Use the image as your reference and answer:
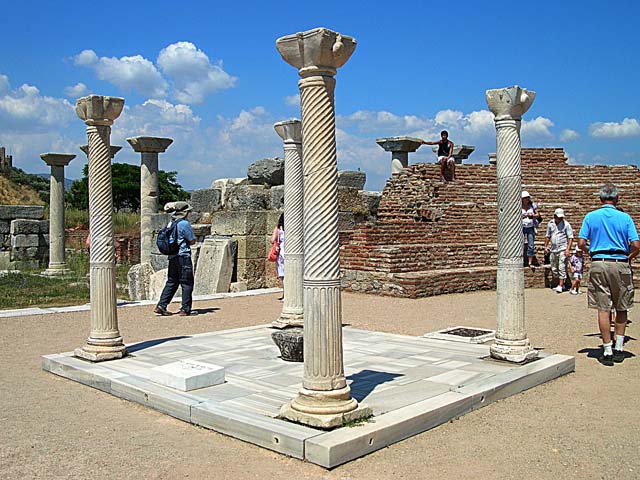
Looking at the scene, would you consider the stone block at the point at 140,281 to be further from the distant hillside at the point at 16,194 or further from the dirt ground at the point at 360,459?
the distant hillside at the point at 16,194

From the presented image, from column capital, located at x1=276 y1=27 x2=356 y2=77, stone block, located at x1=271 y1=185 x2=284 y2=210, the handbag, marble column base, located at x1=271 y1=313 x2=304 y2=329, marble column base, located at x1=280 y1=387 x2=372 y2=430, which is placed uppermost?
column capital, located at x1=276 y1=27 x2=356 y2=77

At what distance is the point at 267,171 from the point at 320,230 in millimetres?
11909

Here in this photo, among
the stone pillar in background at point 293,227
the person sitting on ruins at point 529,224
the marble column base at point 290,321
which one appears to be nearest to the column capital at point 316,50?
→ the stone pillar in background at point 293,227

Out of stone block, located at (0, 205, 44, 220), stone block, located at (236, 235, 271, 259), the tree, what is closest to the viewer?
stone block, located at (236, 235, 271, 259)

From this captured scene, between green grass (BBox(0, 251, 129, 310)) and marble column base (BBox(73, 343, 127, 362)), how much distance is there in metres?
6.38

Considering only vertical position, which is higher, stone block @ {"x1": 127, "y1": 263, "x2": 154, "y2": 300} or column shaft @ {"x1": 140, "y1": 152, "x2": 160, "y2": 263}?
column shaft @ {"x1": 140, "y1": 152, "x2": 160, "y2": 263}

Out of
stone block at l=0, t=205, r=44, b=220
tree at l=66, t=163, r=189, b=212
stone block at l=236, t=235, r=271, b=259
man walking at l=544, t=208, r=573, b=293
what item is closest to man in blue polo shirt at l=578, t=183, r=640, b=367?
man walking at l=544, t=208, r=573, b=293

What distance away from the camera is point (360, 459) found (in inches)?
193

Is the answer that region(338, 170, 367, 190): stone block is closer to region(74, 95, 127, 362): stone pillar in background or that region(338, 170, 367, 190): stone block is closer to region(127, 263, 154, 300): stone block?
region(127, 263, 154, 300): stone block

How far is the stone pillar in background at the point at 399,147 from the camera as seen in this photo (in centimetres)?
2145

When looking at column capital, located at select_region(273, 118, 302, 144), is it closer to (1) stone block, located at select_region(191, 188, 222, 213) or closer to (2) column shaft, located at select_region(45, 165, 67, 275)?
(1) stone block, located at select_region(191, 188, 222, 213)

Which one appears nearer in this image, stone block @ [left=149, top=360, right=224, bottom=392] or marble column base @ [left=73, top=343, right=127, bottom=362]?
stone block @ [left=149, top=360, right=224, bottom=392]

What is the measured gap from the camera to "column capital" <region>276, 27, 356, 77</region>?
5.32 metres

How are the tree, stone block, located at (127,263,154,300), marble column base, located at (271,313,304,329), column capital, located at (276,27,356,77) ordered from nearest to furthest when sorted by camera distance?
column capital, located at (276,27,356,77)
marble column base, located at (271,313,304,329)
stone block, located at (127,263,154,300)
the tree
